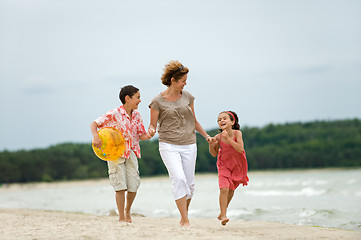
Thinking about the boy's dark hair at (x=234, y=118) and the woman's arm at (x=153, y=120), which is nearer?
the woman's arm at (x=153, y=120)

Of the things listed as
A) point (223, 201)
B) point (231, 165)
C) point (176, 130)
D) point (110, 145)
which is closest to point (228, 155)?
point (231, 165)

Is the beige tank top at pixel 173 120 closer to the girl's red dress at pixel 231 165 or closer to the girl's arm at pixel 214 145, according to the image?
the girl's arm at pixel 214 145

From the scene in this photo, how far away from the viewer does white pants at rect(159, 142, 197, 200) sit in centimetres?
697

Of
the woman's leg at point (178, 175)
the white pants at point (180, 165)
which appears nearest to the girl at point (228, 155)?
the white pants at point (180, 165)

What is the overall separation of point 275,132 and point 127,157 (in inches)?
3301

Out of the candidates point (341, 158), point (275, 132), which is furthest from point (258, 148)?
point (341, 158)

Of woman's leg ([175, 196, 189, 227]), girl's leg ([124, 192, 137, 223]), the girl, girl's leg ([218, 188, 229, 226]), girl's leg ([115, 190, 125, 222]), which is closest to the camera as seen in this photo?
woman's leg ([175, 196, 189, 227])

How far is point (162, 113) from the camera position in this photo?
7.11 m

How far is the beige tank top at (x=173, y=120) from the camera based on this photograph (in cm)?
707

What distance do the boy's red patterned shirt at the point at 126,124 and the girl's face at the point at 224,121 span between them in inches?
44.3

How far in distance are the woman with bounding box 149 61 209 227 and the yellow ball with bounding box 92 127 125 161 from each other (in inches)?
20.2

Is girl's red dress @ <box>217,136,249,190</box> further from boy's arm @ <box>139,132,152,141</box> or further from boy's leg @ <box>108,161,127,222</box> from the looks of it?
boy's leg @ <box>108,161,127,222</box>

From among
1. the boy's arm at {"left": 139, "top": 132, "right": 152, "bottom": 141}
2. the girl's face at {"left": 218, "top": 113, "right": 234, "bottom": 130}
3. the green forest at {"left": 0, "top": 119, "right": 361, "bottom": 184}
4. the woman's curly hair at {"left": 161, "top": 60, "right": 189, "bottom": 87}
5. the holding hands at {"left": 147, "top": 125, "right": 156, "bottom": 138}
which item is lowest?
the green forest at {"left": 0, "top": 119, "right": 361, "bottom": 184}

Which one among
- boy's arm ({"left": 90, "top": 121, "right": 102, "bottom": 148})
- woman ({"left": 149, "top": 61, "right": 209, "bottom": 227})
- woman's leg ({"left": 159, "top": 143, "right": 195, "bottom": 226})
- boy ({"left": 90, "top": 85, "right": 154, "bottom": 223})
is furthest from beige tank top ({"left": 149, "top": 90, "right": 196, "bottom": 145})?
boy's arm ({"left": 90, "top": 121, "right": 102, "bottom": 148})
